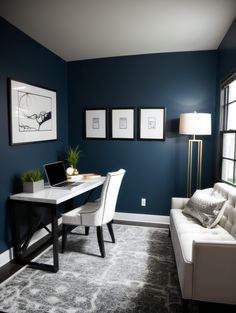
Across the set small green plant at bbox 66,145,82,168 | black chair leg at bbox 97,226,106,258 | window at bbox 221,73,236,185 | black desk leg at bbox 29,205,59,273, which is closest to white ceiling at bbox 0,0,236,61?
window at bbox 221,73,236,185

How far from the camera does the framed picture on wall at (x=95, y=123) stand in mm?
3969

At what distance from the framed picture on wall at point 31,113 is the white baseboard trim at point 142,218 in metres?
1.64

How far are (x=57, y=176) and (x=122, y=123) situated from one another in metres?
1.33

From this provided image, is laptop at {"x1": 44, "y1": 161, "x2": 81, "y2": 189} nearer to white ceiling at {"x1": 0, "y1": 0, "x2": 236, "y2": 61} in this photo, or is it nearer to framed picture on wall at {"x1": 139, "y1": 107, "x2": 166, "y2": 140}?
framed picture on wall at {"x1": 139, "y1": 107, "x2": 166, "y2": 140}

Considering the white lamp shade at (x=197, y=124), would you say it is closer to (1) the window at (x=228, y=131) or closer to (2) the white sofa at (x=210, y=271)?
(1) the window at (x=228, y=131)

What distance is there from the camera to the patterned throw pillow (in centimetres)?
243

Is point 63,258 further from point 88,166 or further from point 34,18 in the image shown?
point 34,18

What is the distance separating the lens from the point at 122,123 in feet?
12.7

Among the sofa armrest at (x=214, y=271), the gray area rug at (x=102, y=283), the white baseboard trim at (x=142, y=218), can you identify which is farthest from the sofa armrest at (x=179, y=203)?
the sofa armrest at (x=214, y=271)

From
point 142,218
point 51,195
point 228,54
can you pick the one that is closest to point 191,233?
point 51,195

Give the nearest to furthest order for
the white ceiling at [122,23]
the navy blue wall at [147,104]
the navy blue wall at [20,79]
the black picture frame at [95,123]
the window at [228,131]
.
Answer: the white ceiling at [122,23] < the navy blue wall at [20,79] < the window at [228,131] < the navy blue wall at [147,104] < the black picture frame at [95,123]

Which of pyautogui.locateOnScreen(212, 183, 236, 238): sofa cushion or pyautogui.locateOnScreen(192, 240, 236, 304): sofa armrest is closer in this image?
pyautogui.locateOnScreen(192, 240, 236, 304): sofa armrest

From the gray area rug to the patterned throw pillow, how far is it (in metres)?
0.57

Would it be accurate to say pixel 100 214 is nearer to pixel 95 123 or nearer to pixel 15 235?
pixel 15 235
